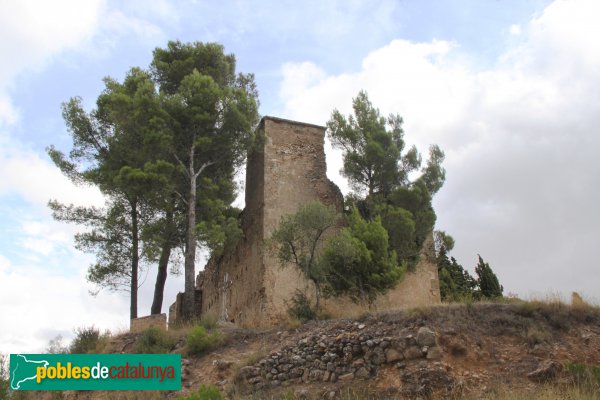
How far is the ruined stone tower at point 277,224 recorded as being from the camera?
51.1ft

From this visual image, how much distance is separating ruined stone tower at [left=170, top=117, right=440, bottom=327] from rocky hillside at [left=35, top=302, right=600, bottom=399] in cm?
436

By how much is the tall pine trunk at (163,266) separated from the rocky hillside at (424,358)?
17.4 ft

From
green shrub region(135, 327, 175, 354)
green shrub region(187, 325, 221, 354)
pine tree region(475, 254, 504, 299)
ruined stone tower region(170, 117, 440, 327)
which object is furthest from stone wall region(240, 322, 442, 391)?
pine tree region(475, 254, 504, 299)

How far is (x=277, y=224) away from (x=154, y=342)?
5124 millimetres

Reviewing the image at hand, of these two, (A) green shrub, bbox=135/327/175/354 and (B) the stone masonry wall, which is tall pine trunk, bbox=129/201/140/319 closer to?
(A) green shrub, bbox=135/327/175/354

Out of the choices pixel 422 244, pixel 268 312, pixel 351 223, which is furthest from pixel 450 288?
pixel 268 312

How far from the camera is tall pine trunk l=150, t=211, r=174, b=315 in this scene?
1611 cm

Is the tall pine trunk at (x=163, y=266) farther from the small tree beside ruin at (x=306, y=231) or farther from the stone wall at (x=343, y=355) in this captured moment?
the stone wall at (x=343, y=355)

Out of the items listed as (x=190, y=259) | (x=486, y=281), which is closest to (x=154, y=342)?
(x=190, y=259)

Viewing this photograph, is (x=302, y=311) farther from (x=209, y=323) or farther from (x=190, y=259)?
(x=190, y=259)

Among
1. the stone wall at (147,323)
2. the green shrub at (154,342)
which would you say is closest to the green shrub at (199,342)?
the green shrub at (154,342)

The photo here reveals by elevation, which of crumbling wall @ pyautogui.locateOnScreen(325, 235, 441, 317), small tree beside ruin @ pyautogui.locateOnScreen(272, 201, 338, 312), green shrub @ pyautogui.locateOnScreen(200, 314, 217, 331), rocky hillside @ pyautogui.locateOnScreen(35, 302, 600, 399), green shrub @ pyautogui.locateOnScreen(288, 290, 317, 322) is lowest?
rocky hillside @ pyautogui.locateOnScreen(35, 302, 600, 399)

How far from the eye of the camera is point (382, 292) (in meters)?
14.2

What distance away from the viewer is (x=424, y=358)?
29.9 feet
